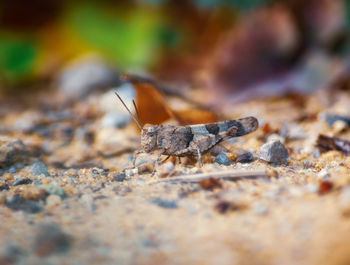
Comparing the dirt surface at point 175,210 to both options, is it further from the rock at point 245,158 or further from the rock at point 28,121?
the rock at point 28,121

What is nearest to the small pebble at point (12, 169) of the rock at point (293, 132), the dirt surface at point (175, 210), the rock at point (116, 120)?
the dirt surface at point (175, 210)

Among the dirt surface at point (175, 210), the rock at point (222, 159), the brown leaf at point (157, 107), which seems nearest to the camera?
the dirt surface at point (175, 210)

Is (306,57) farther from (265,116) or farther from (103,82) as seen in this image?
(103,82)

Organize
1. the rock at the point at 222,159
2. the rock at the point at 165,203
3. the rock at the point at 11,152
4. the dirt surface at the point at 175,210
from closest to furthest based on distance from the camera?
the dirt surface at the point at 175,210, the rock at the point at 165,203, the rock at the point at 222,159, the rock at the point at 11,152

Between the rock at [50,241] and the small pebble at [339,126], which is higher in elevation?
the small pebble at [339,126]

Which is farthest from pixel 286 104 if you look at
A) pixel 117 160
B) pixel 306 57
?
pixel 117 160

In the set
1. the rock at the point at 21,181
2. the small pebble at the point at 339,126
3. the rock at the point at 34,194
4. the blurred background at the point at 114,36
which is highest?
the blurred background at the point at 114,36
